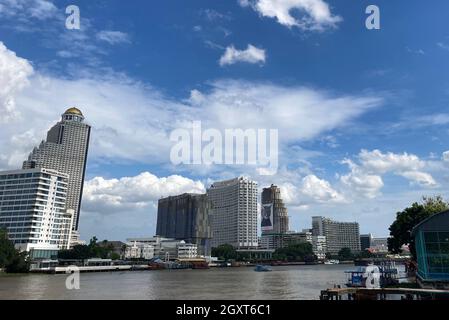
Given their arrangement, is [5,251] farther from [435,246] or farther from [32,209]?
[435,246]

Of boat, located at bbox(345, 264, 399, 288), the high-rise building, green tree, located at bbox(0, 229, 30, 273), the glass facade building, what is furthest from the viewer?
the high-rise building

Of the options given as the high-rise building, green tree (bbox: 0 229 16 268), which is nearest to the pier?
green tree (bbox: 0 229 16 268)

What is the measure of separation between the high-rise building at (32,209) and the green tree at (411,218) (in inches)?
5097

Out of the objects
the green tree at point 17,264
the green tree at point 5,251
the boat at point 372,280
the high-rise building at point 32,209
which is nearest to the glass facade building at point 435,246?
the boat at point 372,280

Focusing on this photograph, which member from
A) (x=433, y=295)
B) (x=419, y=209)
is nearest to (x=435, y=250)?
(x=433, y=295)

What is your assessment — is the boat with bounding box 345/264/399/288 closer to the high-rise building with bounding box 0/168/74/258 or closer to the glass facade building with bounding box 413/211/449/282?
the glass facade building with bounding box 413/211/449/282

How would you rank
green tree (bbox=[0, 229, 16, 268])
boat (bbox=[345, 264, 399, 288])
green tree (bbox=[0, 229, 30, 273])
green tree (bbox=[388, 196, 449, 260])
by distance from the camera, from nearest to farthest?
boat (bbox=[345, 264, 399, 288]) → green tree (bbox=[388, 196, 449, 260]) → green tree (bbox=[0, 229, 16, 268]) → green tree (bbox=[0, 229, 30, 273])

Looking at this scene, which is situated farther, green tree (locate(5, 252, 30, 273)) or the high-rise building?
the high-rise building

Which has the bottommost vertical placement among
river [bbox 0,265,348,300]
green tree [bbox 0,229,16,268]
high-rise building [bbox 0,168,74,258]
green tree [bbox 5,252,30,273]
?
river [bbox 0,265,348,300]

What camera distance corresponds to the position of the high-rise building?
153750 millimetres

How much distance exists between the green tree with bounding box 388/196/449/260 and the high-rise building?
5097 inches

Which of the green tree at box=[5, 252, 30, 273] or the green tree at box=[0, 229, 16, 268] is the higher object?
the green tree at box=[0, 229, 16, 268]

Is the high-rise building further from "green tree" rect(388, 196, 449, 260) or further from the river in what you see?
"green tree" rect(388, 196, 449, 260)

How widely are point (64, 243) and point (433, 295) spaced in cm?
19334
